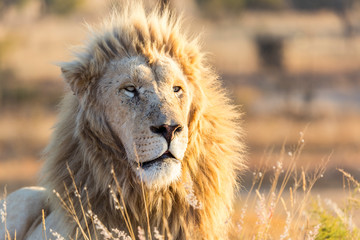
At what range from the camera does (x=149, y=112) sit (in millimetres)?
4723

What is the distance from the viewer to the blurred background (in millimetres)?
21297

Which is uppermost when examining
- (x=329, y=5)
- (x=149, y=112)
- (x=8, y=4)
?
(x=149, y=112)

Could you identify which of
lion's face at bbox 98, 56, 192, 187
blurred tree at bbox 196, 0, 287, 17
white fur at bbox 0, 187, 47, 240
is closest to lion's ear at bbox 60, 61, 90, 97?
lion's face at bbox 98, 56, 192, 187

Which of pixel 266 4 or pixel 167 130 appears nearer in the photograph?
pixel 167 130

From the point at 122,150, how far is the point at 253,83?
2205 cm

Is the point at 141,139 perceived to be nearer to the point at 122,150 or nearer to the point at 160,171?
the point at 160,171

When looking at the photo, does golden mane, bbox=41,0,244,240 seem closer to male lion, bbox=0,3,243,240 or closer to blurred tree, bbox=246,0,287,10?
male lion, bbox=0,3,243,240

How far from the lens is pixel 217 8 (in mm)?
27297

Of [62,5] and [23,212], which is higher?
[23,212]

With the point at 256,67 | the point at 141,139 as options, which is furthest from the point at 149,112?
the point at 256,67

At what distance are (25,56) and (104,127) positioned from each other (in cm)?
2375

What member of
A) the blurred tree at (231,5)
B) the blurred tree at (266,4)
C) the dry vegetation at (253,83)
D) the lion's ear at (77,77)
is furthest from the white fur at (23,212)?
the blurred tree at (266,4)

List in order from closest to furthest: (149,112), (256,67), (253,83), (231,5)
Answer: (149,112) → (253,83) → (256,67) → (231,5)

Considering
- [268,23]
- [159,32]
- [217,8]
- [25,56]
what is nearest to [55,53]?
[25,56]
